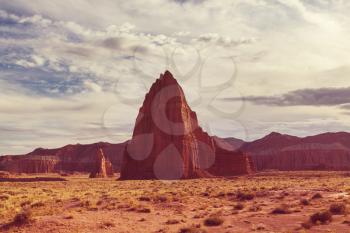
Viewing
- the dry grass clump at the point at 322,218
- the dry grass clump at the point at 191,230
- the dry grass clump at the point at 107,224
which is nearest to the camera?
the dry grass clump at the point at 191,230

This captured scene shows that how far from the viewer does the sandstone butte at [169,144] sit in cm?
8688

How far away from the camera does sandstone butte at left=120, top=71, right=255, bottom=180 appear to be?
8688 cm

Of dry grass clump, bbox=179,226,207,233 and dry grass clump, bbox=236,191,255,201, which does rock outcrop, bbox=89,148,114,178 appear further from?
dry grass clump, bbox=179,226,207,233

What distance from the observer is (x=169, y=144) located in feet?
295

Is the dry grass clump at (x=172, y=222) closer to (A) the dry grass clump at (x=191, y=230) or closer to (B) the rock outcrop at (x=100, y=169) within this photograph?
(A) the dry grass clump at (x=191, y=230)

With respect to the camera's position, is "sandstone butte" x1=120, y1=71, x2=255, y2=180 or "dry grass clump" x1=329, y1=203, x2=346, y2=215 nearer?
"dry grass clump" x1=329, y1=203, x2=346, y2=215

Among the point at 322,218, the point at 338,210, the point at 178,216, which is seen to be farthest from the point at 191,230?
the point at 338,210

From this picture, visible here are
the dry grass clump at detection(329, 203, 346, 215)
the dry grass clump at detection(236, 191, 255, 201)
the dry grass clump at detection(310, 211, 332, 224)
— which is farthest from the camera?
the dry grass clump at detection(236, 191, 255, 201)

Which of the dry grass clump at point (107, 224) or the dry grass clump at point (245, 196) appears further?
the dry grass clump at point (245, 196)

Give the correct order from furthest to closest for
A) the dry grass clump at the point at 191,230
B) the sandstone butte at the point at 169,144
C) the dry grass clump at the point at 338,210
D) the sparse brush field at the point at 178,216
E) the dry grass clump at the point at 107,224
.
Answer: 1. the sandstone butte at the point at 169,144
2. the dry grass clump at the point at 338,210
3. the dry grass clump at the point at 107,224
4. the sparse brush field at the point at 178,216
5. the dry grass clump at the point at 191,230

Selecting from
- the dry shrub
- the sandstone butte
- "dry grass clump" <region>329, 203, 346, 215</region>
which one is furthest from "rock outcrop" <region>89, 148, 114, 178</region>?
"dry grass clump" <region>329, 203, 346, 215</region>

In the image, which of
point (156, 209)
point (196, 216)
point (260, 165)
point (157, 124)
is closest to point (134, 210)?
point (156, 209)

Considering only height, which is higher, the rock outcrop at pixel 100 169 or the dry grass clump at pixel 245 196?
the rock outcrop at pixel 100 169

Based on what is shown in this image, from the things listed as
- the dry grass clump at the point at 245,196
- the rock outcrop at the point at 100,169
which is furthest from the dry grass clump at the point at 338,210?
the rock outcrop at the point at 100,169
